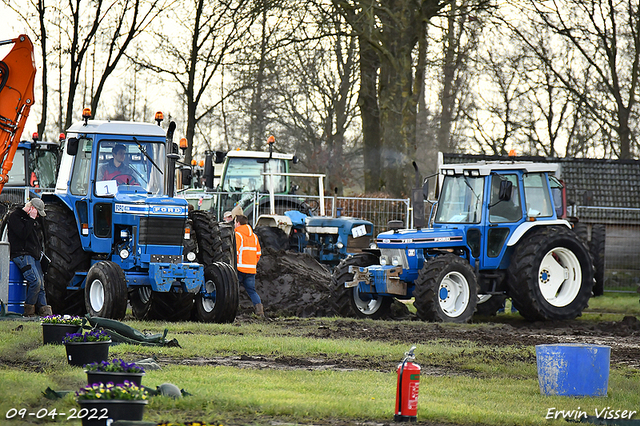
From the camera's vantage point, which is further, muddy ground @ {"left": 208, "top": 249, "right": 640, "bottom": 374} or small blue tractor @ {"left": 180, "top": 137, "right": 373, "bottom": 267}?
small blue tractor @ {"left": 180, "top": 137, "right": 373, "bottom": 267}

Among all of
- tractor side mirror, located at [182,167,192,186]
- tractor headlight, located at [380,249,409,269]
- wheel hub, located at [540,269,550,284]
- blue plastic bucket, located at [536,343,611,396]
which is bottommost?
blue plastic bucket, located at [536,343,611,396]

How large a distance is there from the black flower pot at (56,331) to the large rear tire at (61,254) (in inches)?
145

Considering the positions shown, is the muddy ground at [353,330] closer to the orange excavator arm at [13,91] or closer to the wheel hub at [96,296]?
the wheel hub at [96,296]

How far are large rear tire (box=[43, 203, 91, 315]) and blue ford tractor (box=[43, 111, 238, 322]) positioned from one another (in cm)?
1

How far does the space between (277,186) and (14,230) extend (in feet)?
32.7

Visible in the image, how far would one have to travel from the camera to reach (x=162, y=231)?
14.0 meters

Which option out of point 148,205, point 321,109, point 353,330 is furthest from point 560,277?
point 321,109

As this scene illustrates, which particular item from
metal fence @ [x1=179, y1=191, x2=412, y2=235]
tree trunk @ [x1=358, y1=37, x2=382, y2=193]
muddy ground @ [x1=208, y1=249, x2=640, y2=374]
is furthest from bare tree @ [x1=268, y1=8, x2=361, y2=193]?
muddy ground @ [x1=208, y1=249, x2=640, y2=374]

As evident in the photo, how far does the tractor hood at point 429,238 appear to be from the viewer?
15.7 m

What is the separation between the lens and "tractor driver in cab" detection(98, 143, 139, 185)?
14234 millimetres

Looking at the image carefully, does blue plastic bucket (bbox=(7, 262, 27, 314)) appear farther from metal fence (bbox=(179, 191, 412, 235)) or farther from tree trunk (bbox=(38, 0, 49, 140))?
tree trunk (bbox=(38, 0, 49, 140))

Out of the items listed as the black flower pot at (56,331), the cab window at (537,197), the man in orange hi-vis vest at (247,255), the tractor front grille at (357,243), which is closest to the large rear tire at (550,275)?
the cab window at (537,197)

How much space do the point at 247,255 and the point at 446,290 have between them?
10.9 feet

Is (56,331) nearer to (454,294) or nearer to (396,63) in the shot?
(454,294)
